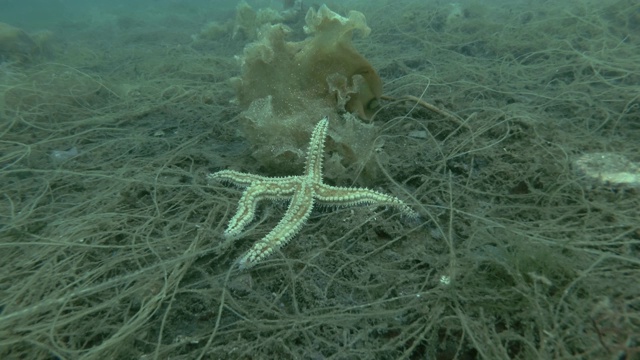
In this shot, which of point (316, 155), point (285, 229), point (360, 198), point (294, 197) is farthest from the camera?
point (316, 155)

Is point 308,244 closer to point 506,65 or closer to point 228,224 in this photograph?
point 228,224

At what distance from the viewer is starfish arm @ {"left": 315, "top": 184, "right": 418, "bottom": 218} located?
340cm

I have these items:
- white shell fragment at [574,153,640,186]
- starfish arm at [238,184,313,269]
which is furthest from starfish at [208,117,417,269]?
white shell fragment at [574,153,640,186]

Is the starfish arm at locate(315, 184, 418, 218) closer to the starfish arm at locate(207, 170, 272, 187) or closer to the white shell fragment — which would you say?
the starfish arm at locate(207, 170, 272, 187)

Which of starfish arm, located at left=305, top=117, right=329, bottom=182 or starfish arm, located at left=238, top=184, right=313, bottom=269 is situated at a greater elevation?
starfish arm, located at left=305, top=117, right=329, bottom=182

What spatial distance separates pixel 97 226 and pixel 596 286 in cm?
414

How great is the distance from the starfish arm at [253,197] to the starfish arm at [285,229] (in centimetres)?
13

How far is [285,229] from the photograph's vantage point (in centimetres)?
319

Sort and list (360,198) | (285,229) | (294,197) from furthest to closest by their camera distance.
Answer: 1. (294,197)
2. (360,198)
3. (285,229)

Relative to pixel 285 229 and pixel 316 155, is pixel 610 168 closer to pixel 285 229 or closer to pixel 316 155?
pixel 316 155

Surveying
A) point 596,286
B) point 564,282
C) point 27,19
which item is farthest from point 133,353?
point 27,19

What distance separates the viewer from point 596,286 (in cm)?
239

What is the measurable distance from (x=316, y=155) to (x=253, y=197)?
802 mm

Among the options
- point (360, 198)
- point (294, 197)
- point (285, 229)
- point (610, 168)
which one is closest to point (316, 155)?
point (294, 197)
